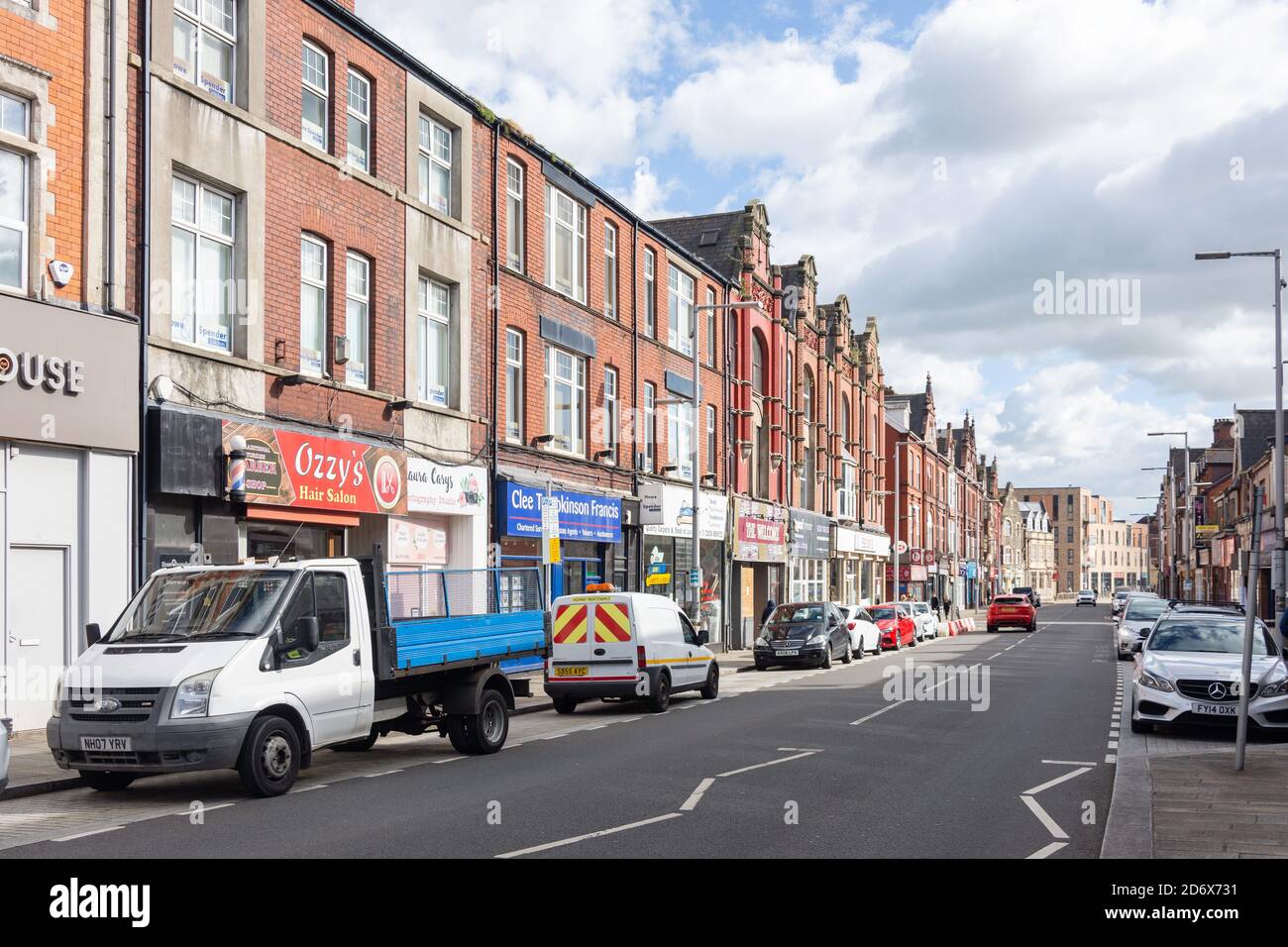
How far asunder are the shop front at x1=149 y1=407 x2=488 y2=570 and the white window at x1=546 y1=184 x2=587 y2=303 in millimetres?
6445

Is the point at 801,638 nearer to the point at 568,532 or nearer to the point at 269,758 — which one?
the point at 568,532

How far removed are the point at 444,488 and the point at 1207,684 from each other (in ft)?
44.8

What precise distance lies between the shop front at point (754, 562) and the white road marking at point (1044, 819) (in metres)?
28.7

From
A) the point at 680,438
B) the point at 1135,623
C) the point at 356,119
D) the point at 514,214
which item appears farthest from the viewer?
the point at 680,438

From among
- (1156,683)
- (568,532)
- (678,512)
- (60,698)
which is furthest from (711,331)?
(60,698)

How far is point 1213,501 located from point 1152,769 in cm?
6849

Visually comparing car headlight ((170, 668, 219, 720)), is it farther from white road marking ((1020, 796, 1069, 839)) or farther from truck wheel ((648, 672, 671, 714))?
truck wheel ((648, 672, 671, 714))

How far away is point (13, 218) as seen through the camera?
50.9 feet

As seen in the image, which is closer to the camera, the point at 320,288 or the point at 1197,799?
the point at 1197,799

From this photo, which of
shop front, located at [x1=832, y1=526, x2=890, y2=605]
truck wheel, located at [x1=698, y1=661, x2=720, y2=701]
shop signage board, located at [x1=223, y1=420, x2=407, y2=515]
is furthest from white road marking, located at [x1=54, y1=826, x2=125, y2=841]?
shop front, located at [x1=832, y1=526, x2=890, y2=605]

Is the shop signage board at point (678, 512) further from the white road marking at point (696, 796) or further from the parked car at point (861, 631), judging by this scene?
the white road marking at point (696, 796)

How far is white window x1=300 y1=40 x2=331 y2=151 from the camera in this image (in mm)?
20766
